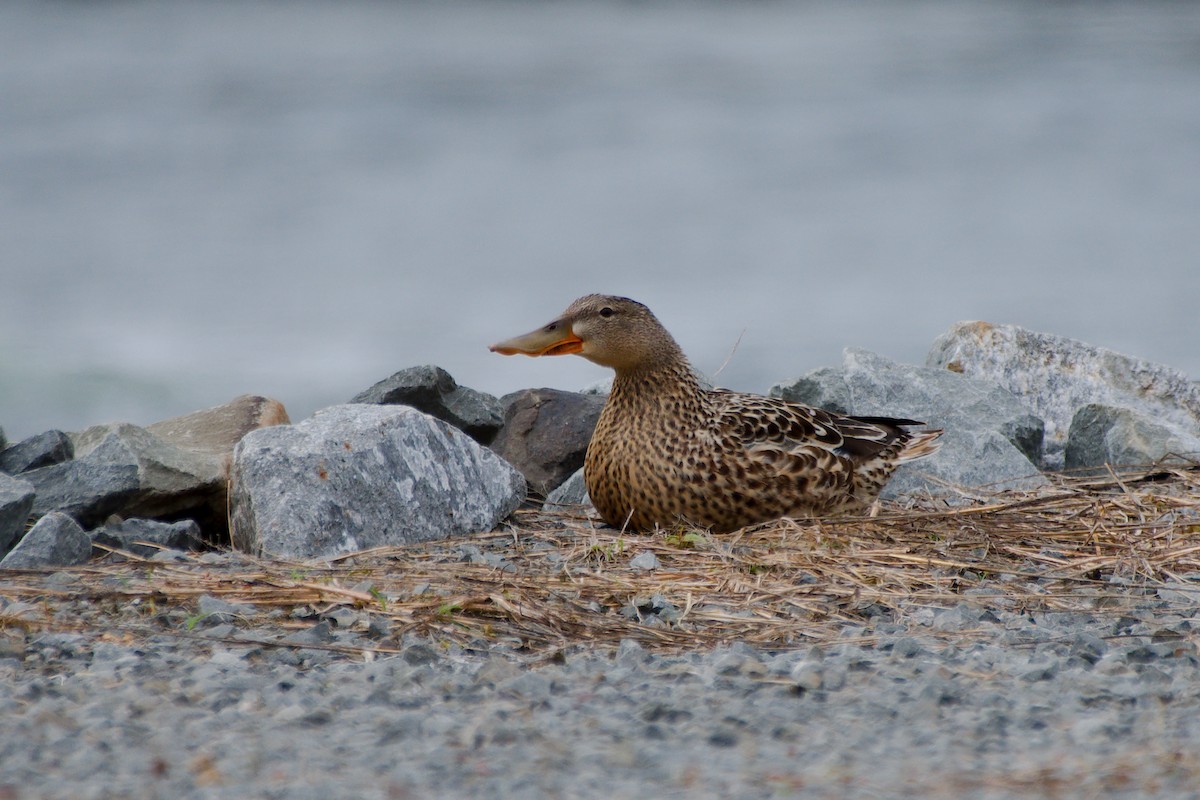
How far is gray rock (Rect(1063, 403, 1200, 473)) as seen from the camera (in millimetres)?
5793

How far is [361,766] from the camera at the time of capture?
7.58 feet

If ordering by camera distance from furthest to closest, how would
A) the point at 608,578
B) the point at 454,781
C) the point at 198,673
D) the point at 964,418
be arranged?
the point at 964,418
the point at 608,578
the point at 198,673
the point at 454,781

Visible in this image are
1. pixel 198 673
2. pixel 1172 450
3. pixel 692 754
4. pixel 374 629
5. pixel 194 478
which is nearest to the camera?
pixel 692 754

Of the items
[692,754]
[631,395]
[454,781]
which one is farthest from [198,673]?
[631,395]

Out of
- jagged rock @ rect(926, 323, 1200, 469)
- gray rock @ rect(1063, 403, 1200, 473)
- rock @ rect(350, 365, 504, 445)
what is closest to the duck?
rock @ rect(350, 365, 504, 445)

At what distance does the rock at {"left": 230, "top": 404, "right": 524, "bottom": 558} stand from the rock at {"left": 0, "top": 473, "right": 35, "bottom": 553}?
2.28 ft

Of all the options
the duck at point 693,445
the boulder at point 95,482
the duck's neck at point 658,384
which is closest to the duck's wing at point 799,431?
the duck at point 693,445

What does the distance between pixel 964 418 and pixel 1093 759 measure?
399 cm

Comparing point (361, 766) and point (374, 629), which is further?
point (374, 629)

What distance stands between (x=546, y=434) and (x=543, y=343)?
939 millimetres

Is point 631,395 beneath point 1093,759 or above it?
above

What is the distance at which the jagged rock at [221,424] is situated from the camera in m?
5.69

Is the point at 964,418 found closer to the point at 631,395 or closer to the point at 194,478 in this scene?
the point at 631,395

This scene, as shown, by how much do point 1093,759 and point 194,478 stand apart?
3.69 meters
